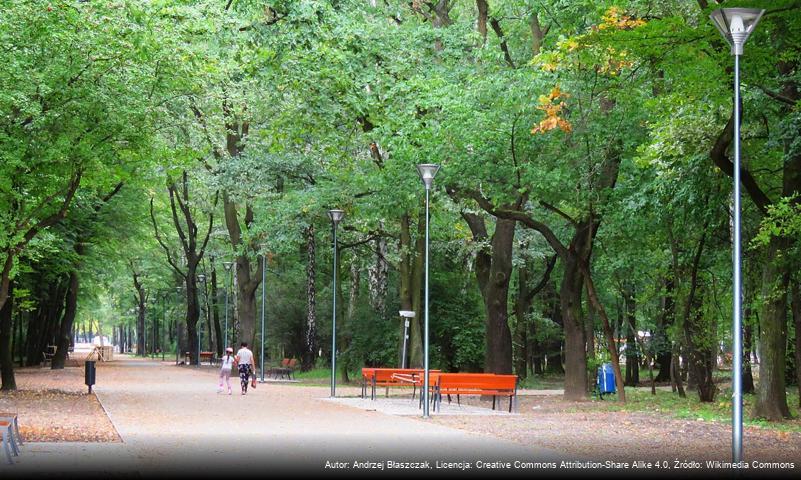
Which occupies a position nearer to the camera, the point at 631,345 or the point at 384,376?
the point at 384,376

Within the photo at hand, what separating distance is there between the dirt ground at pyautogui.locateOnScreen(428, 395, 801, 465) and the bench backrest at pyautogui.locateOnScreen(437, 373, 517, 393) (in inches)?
29.9

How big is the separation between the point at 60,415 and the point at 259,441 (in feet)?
23.1

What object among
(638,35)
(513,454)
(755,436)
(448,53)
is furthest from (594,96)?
(513,454)

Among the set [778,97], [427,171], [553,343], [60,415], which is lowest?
[60,415]

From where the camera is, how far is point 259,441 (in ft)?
48.2

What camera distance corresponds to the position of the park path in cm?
1198

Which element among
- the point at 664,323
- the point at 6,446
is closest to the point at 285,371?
the point at 664,323

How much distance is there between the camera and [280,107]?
27.3m

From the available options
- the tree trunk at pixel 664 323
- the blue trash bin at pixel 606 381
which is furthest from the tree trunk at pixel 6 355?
the tree trunk at pixel 664 323

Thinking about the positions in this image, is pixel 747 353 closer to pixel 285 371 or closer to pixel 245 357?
pixel 245 357

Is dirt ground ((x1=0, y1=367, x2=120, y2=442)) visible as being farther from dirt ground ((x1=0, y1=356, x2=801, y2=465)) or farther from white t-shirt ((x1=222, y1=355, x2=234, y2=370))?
white t-shirt ((x1=222, y1=355, x2=234, y2=370))

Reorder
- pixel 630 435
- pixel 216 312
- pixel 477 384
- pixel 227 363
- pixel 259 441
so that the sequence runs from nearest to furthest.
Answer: pixel 259 441, pixel 630 435, pixel 477 384, pixel 227 363, pixel 216 312

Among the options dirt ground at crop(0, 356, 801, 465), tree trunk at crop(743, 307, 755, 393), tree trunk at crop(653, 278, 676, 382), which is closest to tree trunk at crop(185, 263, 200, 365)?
tree trunk at crop(653, 278, 676, 382)

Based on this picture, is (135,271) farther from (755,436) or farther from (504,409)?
(755,436)
